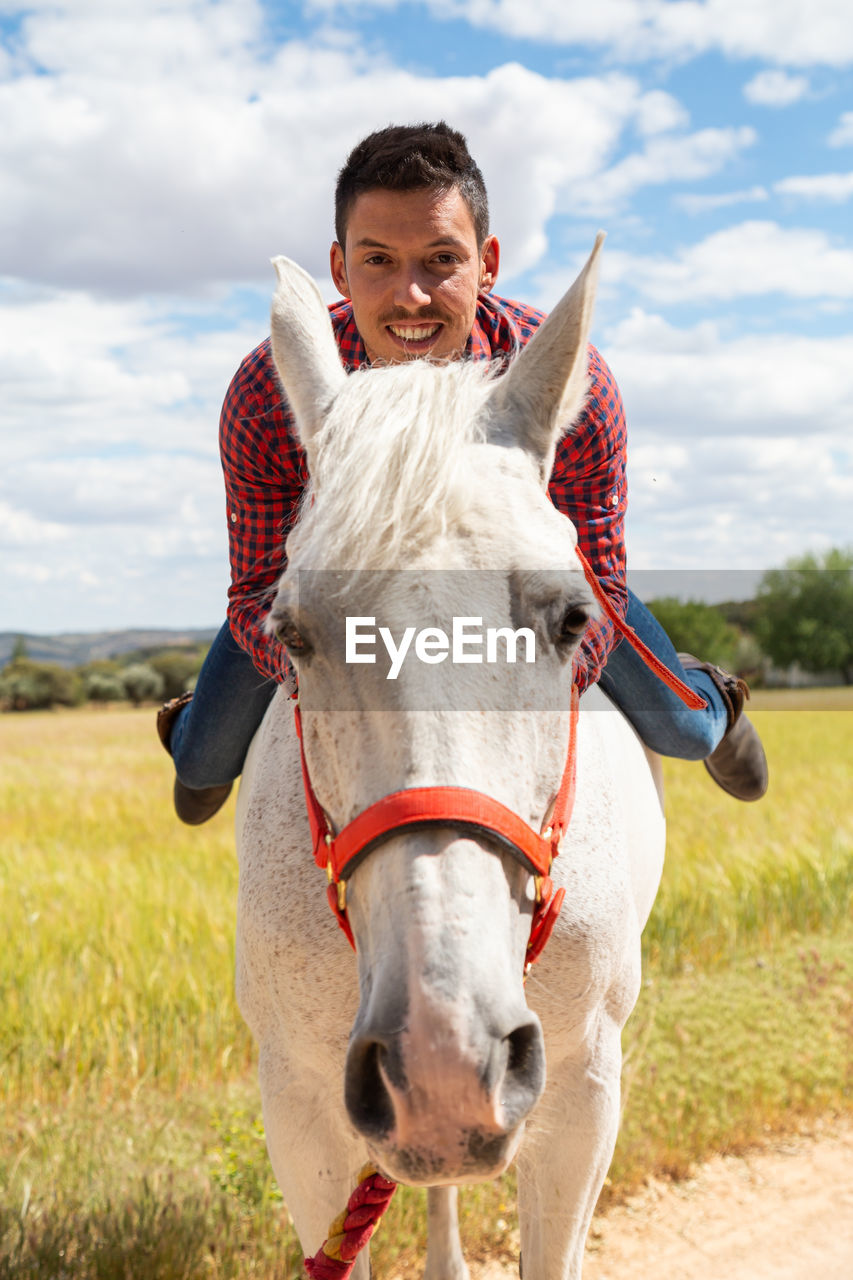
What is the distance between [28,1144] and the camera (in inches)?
176

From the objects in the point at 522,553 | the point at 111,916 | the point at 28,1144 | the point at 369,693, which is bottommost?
the point at 28,1144

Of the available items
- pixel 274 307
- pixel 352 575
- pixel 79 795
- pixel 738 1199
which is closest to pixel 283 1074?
pixel 352 575

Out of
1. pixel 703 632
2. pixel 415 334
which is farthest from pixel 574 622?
pixel 703 632

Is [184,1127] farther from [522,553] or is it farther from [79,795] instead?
[79,795]

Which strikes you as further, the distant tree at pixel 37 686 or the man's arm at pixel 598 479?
the distant tree at pixel 37 686

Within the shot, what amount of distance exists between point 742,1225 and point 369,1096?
3.57m

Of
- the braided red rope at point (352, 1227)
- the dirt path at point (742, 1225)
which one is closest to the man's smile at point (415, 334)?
the braided red rope at point (352, 1227)

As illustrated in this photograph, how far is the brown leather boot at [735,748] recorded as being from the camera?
427cm

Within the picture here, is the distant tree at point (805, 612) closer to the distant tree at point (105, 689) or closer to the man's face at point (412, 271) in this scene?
the distant tree at point (105, 689)

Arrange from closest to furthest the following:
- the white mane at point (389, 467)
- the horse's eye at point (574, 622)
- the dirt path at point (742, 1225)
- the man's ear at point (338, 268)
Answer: the white mane at point (389, 467) < the horse's eye at point (574, 622) < the man's ear at point (338, 268) < the dirt path at point (742, 1225)

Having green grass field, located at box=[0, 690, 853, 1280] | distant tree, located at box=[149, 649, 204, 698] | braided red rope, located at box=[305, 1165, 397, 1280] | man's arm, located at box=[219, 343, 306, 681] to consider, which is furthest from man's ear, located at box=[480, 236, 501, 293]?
distant tree, located at box=[149, 649, 204, 698]

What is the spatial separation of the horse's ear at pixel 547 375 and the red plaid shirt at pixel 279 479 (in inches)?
18.6

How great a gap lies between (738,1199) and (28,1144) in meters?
3.20

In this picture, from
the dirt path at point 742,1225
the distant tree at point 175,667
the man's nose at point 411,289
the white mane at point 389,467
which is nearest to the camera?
the white mane at point 389,467
